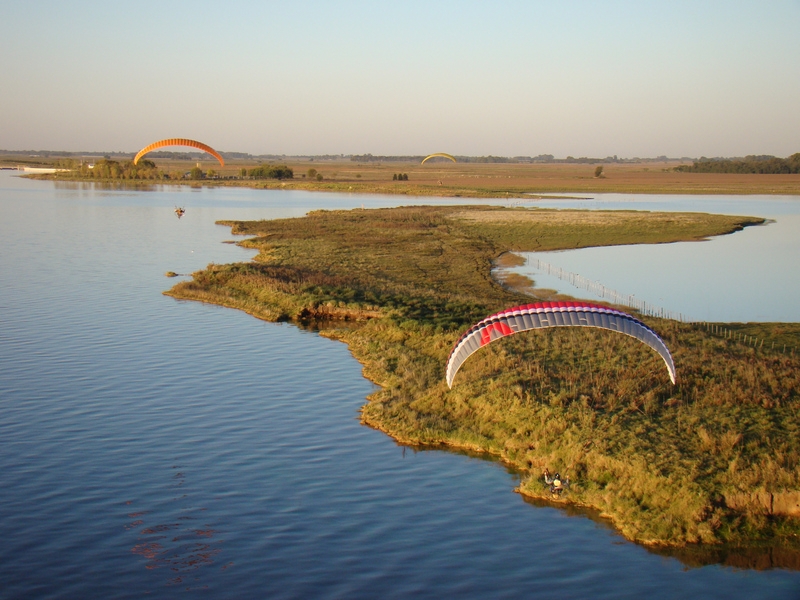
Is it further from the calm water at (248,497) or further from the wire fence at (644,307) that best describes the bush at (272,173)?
the calm water at (248,497)

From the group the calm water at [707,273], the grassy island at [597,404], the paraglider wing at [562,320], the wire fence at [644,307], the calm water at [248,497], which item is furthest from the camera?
the calm water at [707,273]

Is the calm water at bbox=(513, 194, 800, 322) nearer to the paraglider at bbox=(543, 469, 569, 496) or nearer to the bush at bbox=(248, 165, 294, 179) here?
the paraglider at bbox=(543, 469, 569, 496)

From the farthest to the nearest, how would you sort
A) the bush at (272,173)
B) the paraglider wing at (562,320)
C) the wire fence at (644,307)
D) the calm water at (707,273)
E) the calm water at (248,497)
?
1. the bush at (272,173)
2. the calm water at (707,273)
3. the wire fence at (644,307)
4. the paraglider wing at (562,320)
5. the calm water at (248,497)

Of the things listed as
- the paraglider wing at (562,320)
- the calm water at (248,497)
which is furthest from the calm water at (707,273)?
the paraglider wing at (562,320)

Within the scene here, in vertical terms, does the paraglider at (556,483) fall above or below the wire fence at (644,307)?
below

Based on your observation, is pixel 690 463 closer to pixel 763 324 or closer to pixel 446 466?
pixel 446 466
